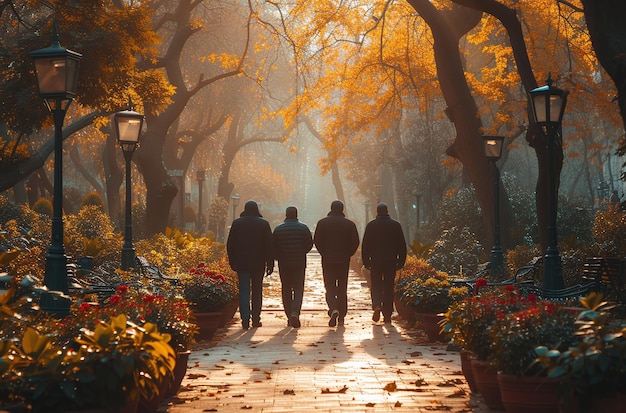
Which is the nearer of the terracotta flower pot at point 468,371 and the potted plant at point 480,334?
the potted plant at point 480,334

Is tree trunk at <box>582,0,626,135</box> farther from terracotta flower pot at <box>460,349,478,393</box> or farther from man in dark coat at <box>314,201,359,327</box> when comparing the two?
terracotta flower pot at <box>460,349,478,393</box>

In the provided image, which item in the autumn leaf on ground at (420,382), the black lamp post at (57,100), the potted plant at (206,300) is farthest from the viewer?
the potted plant at (206,300)

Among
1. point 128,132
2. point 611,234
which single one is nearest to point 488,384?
point 128,132

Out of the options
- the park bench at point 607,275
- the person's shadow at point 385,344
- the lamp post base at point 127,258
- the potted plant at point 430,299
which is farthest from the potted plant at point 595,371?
the lamp post base at point 127,258

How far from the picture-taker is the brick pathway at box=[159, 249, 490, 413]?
341 inches

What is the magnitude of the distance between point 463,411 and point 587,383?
200 cm

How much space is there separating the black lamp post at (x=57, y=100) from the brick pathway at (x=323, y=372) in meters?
1.78

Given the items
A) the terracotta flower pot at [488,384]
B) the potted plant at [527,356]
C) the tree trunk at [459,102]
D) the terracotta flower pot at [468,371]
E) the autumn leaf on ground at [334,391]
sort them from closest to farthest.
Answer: the potted plant at [527,356] < the terracotta flower pot at [488,384] < the terracotta flower pot at [468,371] < the autumn leaf on ground at [334,391] < the tree trunk at [459,102]

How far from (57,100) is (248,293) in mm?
5706

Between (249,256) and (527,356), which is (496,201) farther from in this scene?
(527,356)

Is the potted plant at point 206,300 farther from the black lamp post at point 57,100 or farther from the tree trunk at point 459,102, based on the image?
the tree trunk at point 459,102

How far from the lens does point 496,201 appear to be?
19844 millimetres

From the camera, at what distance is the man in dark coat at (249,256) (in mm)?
16344

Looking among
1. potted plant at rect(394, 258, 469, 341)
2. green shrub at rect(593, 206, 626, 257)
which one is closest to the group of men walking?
potted plant at rect(394, 258, 469, 341)
